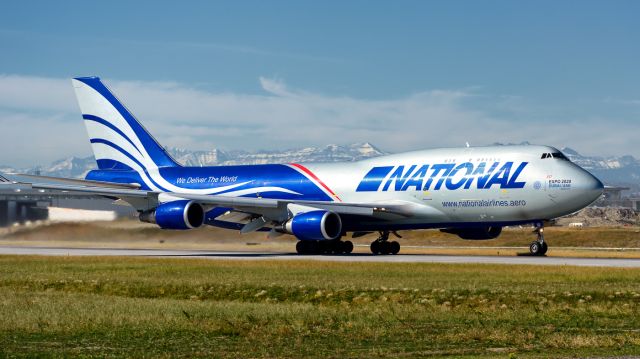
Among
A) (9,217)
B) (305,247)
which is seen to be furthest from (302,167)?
(9,217)

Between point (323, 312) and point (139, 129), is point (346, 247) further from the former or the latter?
point (323, 312)

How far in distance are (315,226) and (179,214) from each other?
6.65 m

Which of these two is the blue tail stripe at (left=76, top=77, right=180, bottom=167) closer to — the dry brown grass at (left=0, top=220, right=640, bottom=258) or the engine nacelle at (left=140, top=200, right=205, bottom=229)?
the dry brown grass at (left=0, top=220, right=640, bottom=258)

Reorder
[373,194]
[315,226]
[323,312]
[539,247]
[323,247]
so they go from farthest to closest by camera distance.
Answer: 1. [323,247]
2. [373,194]
3. [315,226]
4. [539,247]
5. [323,312]

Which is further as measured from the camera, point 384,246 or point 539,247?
point 384,246

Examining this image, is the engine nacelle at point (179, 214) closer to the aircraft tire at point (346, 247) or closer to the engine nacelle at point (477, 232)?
the aircraft tire at point (346, 247)

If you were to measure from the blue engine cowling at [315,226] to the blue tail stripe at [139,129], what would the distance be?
14.2m

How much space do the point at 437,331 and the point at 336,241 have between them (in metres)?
33.9

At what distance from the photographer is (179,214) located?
5038 centimetres

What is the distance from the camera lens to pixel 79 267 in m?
39.4

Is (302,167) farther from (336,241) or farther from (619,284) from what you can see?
(619,284)

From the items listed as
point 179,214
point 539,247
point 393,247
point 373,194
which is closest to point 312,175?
point 373,194

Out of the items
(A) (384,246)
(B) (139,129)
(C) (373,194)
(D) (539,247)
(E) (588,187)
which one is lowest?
(A) (384,246)

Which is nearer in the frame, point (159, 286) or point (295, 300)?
point (295, 300)
